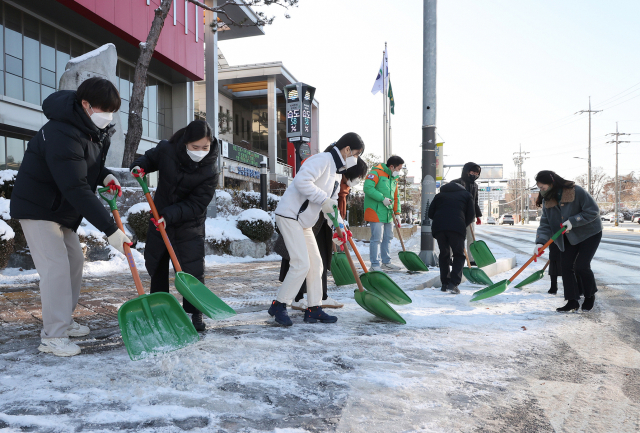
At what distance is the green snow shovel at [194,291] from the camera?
2977mm

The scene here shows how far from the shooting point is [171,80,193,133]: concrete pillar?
887 inches

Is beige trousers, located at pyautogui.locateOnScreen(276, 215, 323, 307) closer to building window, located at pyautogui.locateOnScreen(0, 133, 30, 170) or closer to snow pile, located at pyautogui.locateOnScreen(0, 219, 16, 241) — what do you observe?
snow pile, located at pyautogui.locateOnScreen(0, 219, 16, 241)

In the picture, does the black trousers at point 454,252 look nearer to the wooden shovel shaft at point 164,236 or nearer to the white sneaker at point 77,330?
the wooden shovel shaft at point 164,236

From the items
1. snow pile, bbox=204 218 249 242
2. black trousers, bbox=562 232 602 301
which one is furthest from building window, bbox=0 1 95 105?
black trousers, bbox=562 232 602 301

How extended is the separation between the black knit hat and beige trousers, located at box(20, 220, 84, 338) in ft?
7.18

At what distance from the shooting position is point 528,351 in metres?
3.08

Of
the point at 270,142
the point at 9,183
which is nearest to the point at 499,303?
the point at 9,183

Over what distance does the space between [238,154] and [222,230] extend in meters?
19.7

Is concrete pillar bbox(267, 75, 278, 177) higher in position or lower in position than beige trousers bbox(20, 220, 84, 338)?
higher

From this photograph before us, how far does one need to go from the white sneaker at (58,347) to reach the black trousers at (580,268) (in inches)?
173

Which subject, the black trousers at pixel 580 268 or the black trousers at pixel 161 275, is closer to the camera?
the black trousers at pixel 161 275

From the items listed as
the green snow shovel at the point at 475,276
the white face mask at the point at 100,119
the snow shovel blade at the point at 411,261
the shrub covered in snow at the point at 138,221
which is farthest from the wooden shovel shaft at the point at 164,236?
the shrub covered in snow at the point at 138,221

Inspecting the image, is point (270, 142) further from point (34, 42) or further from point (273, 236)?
point (273, 236)

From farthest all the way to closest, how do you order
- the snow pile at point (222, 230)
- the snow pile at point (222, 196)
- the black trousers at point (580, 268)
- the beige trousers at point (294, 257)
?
the snow pile at point (222, 196) < the snow pile at point (222, 230) < the black trousers at point (580, 268) < the beige trousers at point (294, 257)
